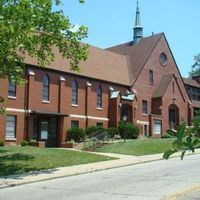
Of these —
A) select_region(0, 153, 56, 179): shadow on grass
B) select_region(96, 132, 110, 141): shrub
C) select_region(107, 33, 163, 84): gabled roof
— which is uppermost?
select_region(107, 33, 163, 84): gabled roof

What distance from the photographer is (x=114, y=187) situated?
1512 centimetres

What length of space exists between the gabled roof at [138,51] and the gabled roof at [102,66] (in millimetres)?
884

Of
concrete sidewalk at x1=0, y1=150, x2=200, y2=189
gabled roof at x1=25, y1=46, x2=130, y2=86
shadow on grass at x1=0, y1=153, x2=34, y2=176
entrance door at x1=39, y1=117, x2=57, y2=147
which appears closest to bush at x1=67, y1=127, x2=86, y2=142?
entrance door at x1=39, y1=117, x2=57, y2=147

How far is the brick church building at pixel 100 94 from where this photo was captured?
1529 inches

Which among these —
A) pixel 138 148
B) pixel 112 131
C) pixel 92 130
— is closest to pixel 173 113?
pixel 112 131

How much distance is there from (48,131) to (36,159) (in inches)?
647

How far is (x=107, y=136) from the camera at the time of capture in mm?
40094

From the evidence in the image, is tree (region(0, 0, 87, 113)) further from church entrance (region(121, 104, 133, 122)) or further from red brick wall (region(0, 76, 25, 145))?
church entrance (region(121, 104, 133, 122))

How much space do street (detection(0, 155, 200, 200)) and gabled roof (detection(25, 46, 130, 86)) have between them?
2505 centimetres

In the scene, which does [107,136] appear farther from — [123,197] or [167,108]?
[123,197]

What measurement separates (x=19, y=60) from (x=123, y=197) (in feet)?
39.5

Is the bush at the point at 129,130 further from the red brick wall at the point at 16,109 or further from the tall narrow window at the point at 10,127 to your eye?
the tall narrow window at the point at 10,127

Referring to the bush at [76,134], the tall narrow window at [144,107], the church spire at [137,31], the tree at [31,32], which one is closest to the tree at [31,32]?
the tree at [31,32]

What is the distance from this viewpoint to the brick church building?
1529 inches
